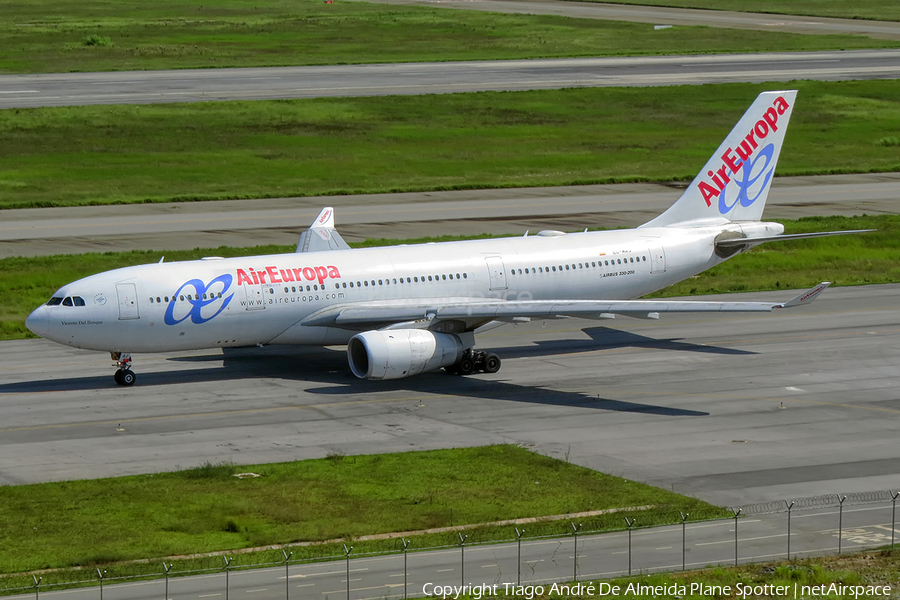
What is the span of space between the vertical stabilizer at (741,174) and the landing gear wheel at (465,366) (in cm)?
1324

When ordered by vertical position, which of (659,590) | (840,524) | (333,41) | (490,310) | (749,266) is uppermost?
(333,41)

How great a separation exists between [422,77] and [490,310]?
314 feet

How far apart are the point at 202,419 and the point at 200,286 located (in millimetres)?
6354

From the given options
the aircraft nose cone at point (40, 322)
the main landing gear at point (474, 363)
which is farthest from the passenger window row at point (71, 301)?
the main landing gear at point (474, 363)

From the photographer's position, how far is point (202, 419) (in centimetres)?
4872

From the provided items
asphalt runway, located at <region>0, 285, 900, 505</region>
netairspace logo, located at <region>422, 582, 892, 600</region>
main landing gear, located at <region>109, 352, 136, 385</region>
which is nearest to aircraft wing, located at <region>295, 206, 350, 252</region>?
asphalt runway, located at <region>0, 285, 900, 505</region>

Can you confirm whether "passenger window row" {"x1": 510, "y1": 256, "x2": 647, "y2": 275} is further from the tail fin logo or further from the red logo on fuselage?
the red logo on fuselage

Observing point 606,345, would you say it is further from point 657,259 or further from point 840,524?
point 840,524

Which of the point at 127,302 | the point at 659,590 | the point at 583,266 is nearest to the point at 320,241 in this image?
the point at 583,266

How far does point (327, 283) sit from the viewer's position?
54969 millimetres

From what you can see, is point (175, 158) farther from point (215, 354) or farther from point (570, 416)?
point (570, 416)

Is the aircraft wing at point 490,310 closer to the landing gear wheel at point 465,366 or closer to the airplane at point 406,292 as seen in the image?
the airplane at point 406,292

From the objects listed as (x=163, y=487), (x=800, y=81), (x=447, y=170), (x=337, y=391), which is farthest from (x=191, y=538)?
(x=800, y=81)

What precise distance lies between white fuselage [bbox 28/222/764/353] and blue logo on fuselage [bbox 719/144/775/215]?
1148 millimetres
